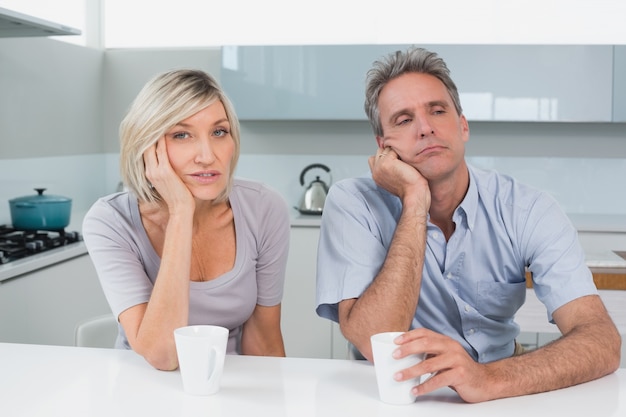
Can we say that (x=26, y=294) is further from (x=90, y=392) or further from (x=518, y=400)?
(x=518, y=400)

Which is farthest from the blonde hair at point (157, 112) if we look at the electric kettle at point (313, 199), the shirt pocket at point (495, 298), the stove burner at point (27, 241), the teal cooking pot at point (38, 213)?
the electric kettle at point (313, 199)

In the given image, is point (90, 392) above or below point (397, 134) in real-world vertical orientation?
below

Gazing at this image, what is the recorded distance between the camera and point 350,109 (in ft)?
12.4

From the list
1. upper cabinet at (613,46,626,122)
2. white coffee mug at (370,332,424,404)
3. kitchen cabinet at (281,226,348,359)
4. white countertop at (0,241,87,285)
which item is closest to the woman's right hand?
white coffee mug at (370,332,424,404)

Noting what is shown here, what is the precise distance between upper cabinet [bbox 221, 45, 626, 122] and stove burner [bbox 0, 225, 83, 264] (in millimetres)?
1222

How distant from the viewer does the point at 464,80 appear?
3705 mm

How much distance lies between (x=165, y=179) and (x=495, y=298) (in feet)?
2.65

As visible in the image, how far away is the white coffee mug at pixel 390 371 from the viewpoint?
40.4 inches

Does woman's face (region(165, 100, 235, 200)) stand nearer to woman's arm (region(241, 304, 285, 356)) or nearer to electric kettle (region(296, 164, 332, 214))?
woman's arm (region(241, 304, 285, 356))

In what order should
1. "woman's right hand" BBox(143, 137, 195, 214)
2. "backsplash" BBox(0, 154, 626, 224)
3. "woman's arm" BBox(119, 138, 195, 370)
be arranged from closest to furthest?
"woman's arm" BBox(119, 138, 195, 370), "woman's right hand" BBox(143, 137, 195, 214), "backsplash" BBox(0, 154, 626, 224)

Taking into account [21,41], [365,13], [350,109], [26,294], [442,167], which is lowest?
[26,294]

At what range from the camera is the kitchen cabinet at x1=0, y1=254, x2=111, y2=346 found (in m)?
2.44

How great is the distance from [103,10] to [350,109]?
181 centimetres

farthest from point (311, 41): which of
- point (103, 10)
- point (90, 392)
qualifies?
point (90, 392)
